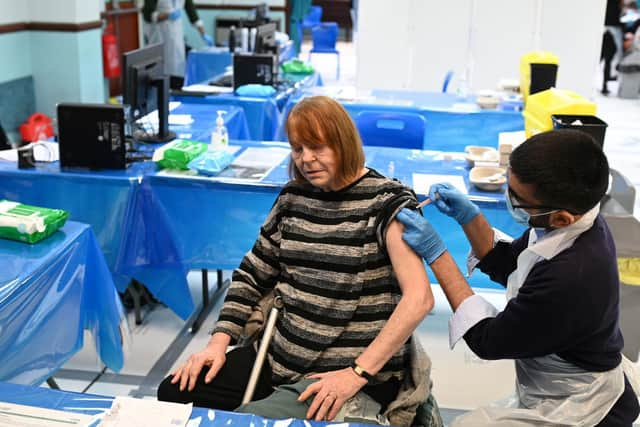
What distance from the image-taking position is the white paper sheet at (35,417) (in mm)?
1164

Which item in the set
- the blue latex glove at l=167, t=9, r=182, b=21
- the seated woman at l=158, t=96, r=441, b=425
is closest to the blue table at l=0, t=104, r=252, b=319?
the seated woman at l=158, t=96, r=441, b=425

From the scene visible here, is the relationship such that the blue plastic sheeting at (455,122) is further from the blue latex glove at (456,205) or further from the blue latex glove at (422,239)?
the blue latex glove at (422,239)

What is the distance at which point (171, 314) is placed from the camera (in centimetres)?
319

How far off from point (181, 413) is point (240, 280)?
0.56 m

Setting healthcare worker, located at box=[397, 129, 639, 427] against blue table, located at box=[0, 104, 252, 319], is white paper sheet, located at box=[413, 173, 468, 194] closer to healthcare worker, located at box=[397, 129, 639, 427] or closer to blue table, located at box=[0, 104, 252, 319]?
blue table, located at box=[0, 104, 252, 319]

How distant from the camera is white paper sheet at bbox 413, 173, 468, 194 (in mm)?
2696

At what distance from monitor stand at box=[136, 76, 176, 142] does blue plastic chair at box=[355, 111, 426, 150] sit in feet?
3.10

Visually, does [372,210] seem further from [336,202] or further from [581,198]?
[581,198]

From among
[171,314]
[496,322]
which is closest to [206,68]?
[171,314]

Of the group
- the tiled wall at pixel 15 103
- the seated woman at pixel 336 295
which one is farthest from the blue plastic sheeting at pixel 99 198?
the tiled wall at pixel 15 103

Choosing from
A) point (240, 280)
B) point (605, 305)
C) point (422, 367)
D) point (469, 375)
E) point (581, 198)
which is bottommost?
point (469, 375)

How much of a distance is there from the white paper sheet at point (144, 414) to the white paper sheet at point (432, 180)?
1.61 m

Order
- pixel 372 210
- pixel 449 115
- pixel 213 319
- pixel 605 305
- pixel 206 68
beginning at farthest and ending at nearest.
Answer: pixel 206 68 → pixel 449 115 → pixel 213 319 → pixel 372 210 → pixel 605 305

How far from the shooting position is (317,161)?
63.3 inches
